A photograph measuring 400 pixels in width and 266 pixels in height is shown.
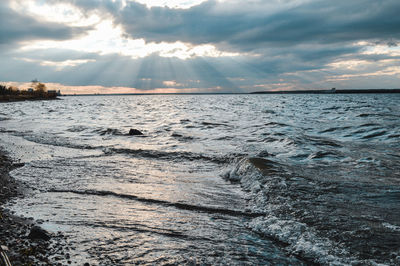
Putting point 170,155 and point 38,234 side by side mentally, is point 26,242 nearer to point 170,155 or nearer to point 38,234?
point 38,234

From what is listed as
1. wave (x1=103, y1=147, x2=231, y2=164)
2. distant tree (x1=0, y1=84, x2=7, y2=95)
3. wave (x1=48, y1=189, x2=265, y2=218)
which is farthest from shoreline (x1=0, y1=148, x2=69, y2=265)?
distant tree (x1=0, y1=84, x2=7, y2=95)

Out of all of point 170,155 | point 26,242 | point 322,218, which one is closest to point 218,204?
point 322,218

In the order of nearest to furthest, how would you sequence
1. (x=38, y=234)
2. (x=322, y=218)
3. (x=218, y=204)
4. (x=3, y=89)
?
(x=38, y=234)
(x=322, y=218)
(x=218, y=204)
(x=3, y=89)

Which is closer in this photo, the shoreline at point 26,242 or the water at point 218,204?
the shoreline at point 26,242

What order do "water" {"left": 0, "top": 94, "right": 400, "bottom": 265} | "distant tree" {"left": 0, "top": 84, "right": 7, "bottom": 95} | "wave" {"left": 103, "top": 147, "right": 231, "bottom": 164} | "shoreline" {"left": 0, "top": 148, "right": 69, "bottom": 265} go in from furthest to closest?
"distant tree" {"left": 0, "top": 84, "right": 7, "bottom": 95}, "wave" {"left": 103, "top": 147, "right": 231, "bottom": 164}, "water" {"left": 0, "top": 94, "right": 400, "bottom": 265}, "shoreline" {"left": 0, "top": 148, "right": 69, "bottom": 265}

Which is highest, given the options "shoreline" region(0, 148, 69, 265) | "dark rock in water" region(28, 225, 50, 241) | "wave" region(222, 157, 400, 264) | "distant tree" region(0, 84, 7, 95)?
"distant tree" region(0, 84, 7, 95)

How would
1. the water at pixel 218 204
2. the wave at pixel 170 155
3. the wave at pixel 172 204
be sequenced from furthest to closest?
1. the wave at pixel 170 155
2. the wave at pixel 172 204
3. the water at pixel 218 204

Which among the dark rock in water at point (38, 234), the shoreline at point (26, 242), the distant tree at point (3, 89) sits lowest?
the shoreline at point (26, 242)

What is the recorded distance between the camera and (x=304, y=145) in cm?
1470

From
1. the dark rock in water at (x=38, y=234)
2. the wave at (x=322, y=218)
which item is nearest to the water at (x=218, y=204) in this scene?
the wave at (x=322, y=218)

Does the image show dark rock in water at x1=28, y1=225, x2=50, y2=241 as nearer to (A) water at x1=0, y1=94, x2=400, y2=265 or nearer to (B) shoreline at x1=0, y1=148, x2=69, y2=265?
(B) shoreline at x1=0, y1=148, x2=69, y2=265

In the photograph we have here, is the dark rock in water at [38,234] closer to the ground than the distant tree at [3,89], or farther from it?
closer to the ground

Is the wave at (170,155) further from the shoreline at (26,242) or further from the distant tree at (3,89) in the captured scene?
the distant tree at (3,89)

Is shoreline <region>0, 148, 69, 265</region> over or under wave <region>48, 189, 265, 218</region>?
over
